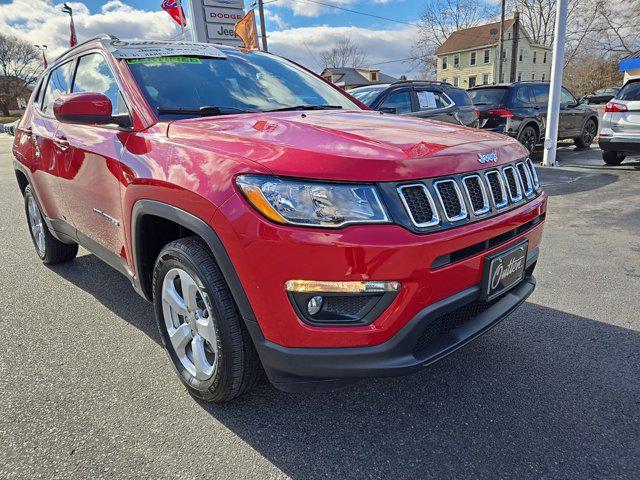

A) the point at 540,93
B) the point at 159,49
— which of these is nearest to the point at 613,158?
the point at 540,93

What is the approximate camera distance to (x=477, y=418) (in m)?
2.14

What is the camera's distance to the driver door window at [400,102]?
7465 millimetres

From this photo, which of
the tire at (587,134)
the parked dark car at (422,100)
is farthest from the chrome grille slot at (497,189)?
the tire at (587,134)

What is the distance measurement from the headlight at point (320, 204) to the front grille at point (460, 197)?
0.12 meters

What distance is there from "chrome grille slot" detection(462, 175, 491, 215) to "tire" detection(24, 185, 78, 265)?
12.0ft

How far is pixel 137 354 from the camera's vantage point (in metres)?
2.76

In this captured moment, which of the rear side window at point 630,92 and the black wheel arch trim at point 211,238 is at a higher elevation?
the rear side window at point 630,92

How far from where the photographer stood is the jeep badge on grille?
1978 millimetres

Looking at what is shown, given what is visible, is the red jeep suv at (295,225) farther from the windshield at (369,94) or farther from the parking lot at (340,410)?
the windshield at (369,94)

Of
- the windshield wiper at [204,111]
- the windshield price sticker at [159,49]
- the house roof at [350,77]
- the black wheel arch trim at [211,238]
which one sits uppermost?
the house roof at [350,77]

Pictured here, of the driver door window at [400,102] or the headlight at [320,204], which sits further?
the driver door window at [400,102]

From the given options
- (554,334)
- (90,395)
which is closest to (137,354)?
(90,395)

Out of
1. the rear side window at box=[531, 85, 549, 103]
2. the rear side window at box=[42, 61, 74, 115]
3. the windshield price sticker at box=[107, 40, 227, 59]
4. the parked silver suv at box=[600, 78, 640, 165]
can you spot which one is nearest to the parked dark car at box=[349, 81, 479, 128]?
the parked silver suv at box=[600, 78, 640, 165]

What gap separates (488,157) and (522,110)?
9089 mm
